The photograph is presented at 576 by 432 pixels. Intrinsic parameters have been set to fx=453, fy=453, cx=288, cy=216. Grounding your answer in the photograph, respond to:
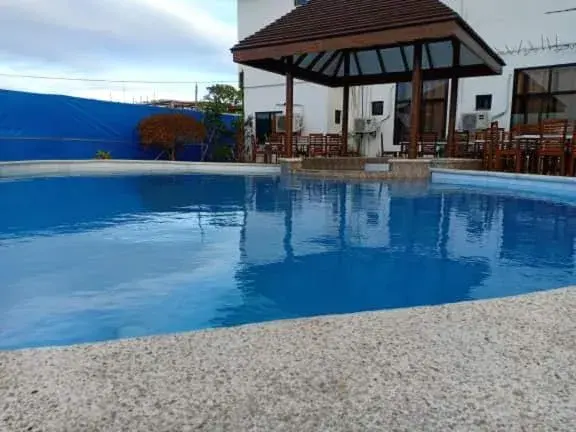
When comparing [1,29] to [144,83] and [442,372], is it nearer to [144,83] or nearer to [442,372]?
[144,83]

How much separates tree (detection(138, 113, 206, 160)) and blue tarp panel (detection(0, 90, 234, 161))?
614 mm

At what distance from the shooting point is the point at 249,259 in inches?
158

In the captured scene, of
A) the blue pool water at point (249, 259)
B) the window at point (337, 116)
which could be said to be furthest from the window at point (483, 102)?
the blue pool water at point (249, 259)

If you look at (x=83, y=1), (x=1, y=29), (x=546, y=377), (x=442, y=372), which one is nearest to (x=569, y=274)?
(x=546, y=377)

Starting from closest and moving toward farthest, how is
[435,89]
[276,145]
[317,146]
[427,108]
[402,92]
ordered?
[276,145] → [317,146] → [435,89] → [427,108] → [402,92]

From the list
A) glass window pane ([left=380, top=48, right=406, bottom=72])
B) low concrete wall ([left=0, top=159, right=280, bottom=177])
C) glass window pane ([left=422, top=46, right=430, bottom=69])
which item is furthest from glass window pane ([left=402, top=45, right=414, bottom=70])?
low concrete wall ([left=0, top=159, right=280, bottom=177])

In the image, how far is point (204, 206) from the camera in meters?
7.29

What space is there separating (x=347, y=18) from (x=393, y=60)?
3.20m

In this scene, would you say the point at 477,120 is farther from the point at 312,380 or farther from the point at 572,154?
the point at 312,380

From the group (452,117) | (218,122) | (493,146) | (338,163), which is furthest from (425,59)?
(218,122)

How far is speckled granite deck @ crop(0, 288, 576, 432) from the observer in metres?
1.41

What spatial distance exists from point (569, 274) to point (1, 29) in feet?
75.0

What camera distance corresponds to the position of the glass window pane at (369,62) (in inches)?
532

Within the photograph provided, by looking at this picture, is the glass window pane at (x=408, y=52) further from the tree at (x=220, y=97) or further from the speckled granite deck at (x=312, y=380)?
the speckled granite deck at (x=312, y=380)
